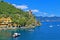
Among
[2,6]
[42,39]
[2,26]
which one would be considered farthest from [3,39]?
[2,6]

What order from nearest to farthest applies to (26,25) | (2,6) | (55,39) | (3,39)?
(3,39) → (55,39) → (26,25) → (2,6)

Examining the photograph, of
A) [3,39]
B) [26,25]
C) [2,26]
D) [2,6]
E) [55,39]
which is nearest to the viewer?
[3,39]

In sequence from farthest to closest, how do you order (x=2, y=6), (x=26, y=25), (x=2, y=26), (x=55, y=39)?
(x=2, y=6) < (x=26, y=25) < (x=2, y=26) < (x=55, y=39)

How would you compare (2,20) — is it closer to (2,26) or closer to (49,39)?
(2,26)

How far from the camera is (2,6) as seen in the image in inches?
6624

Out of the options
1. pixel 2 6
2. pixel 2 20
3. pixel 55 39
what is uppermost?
pixel 2 6

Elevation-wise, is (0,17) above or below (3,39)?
above

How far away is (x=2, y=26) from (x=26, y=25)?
15.7 meters

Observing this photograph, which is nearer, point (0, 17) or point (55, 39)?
point (55, 39)

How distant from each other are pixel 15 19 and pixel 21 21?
482 centimetres

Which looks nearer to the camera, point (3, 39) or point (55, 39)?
point (3, 39)

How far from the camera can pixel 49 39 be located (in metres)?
81.6

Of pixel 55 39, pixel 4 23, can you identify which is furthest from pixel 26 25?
pixel 55 39

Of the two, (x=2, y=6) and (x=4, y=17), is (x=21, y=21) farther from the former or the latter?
(x=2, y=6)
